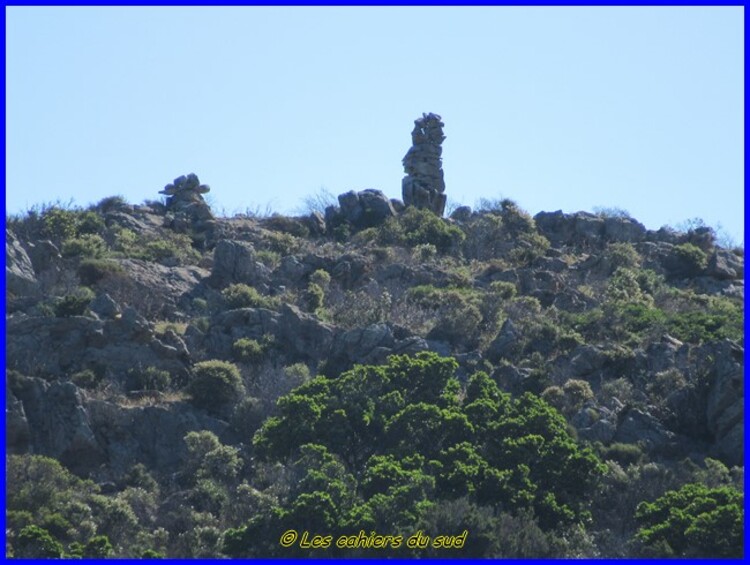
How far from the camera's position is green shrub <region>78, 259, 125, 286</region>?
182 feet

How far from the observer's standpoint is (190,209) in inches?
2618

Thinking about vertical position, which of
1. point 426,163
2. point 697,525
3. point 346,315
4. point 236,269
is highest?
point 426,163

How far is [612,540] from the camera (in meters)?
39.8

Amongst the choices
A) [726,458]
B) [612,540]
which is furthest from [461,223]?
[612,540]

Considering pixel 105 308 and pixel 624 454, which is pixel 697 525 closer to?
pixel 624 454

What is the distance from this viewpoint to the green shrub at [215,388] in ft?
151

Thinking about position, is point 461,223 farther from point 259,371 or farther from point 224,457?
point 224,457

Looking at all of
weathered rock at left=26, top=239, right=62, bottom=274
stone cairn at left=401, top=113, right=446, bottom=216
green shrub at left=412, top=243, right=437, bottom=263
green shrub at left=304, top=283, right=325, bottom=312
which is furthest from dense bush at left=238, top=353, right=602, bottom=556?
stone cairn at left=401, top=113, right=446, bottom=216

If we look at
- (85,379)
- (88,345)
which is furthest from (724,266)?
(85,379)

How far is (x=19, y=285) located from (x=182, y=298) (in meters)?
4.46

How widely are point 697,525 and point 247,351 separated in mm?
14075

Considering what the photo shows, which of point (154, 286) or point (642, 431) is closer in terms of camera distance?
point (642, 431)

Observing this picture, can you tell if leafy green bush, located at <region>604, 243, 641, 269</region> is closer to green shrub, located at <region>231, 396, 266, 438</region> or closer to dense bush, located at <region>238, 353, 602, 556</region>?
dense bush, located at <region>238, 353, 602, 556</region>

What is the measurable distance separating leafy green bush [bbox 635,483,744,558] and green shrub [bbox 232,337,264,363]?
12.4 metres
